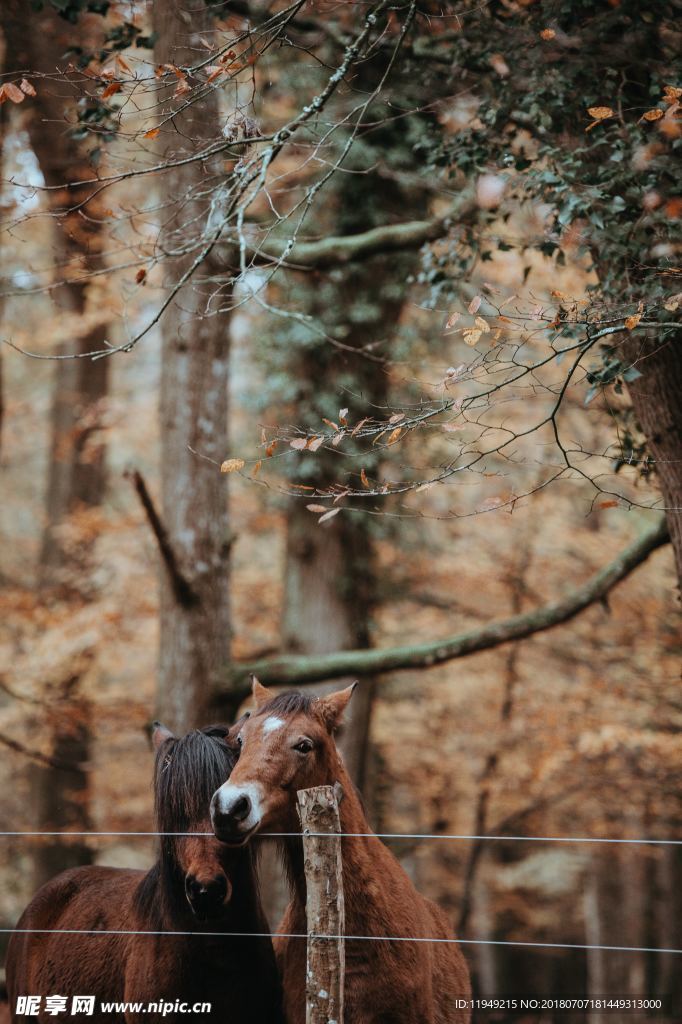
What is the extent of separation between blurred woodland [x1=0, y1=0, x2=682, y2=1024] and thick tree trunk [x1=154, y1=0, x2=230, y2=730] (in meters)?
0.03

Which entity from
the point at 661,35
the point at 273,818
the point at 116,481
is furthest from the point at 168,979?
the point at 116,481

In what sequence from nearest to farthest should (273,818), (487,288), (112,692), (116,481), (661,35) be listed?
(273,818), (487,288), (661,35), (112,692), (116,481)

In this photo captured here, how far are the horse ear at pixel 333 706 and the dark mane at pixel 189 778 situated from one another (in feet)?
1.65

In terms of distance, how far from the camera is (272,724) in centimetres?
355

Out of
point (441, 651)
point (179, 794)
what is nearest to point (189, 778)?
point (179, 794)

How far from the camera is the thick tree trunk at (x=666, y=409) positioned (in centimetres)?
475

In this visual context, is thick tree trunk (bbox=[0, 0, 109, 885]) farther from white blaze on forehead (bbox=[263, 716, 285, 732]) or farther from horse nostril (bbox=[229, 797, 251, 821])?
horse nostril (bbox=[229, 797, 251, 821])

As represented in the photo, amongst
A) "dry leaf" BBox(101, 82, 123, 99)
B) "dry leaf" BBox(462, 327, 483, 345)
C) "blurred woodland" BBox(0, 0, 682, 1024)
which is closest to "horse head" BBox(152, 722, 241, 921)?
"blurred woodland" BBox(0, 0, 682, 1024)

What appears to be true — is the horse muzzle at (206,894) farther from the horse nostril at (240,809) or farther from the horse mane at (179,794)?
the horse nostril at (240,809)

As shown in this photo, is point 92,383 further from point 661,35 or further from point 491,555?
point 661,35

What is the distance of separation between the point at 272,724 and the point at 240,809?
42cm

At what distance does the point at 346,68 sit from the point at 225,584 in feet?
11.5

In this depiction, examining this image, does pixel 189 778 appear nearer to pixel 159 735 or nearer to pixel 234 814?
pixel 159 735

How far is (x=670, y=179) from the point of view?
4.76 metres
